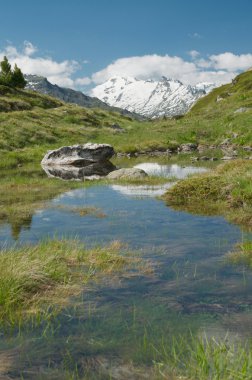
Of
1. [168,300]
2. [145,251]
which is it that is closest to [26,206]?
[145,251]

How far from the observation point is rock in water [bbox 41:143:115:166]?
135 ft

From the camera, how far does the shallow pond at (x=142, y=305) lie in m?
6.42

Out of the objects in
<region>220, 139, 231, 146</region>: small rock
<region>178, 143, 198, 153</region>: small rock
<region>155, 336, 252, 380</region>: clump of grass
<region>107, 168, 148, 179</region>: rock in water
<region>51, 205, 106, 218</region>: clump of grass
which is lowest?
<region>155, 336, 252, 380</region>: clump of grass

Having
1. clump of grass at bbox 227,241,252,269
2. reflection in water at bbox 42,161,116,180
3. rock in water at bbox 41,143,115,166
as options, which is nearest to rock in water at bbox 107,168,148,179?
reflection in water at bbox 42,161,116,180

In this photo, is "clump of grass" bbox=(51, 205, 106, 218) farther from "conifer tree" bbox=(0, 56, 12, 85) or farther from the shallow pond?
"conifer tree" bbox=(0, 56, 12, 85)

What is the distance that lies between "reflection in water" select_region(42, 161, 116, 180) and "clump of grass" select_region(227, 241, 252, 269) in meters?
21.4

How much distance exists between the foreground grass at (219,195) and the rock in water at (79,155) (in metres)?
21.3

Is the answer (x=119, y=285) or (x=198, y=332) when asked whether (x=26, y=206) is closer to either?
(x=119, y=285)

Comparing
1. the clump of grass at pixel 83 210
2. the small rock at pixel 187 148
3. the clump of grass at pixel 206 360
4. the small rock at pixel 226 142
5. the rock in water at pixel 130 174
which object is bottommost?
the clump of grass at pixel 206 360

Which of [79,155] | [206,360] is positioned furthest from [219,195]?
[79,155]

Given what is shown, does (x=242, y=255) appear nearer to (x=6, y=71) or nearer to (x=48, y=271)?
(x=48, y=271)

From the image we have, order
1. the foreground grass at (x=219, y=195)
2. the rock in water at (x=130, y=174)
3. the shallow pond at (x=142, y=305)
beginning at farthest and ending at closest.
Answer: the rock in water at (x=130, y=174) < the foreground grass at (x=219, y=195) < the shallow pond at (x=142, y=305)

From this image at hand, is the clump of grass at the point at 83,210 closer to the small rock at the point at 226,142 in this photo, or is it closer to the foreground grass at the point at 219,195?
the foreground grass at the point at 219,195

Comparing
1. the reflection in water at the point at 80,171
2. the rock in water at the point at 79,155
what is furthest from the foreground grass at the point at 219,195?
the rock in water at the point at 79,155
